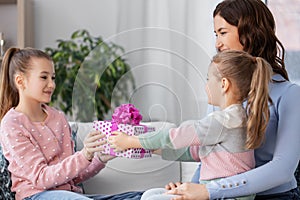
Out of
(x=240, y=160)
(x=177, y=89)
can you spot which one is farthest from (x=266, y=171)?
(x=177, y=89)

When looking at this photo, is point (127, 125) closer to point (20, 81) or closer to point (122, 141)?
point (122, 141)

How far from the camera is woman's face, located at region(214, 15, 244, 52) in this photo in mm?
1730

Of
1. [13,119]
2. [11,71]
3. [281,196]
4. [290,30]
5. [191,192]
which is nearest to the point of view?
[191,192]

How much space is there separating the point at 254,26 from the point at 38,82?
76 cm

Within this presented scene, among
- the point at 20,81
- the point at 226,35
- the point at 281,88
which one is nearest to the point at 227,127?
the point at 281,88

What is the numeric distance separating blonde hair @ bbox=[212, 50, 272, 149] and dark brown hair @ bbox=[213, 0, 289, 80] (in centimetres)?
16

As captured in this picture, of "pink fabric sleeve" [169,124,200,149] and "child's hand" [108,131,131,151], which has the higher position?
"pink fabric sleeve" [169,124,200,149]

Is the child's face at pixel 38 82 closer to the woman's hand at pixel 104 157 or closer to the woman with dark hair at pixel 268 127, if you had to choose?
the woman's hand at pixel 104 157

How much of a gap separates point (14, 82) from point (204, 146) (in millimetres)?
767

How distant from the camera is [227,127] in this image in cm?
151

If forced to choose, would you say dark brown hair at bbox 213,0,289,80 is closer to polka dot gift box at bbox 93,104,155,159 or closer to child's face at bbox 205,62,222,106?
child's face at bbox 205,62,222,106

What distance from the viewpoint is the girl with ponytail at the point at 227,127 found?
148cm

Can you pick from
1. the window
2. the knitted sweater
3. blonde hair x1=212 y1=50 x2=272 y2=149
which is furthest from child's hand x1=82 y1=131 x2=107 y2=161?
the window

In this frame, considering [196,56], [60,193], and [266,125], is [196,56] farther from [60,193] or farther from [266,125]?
[60,193]
